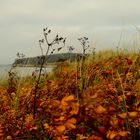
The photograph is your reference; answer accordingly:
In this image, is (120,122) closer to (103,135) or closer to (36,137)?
(103,135)

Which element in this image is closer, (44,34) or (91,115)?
(91,115)

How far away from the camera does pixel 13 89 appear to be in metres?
7.72

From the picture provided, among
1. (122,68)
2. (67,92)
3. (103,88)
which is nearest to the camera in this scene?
(103,88)

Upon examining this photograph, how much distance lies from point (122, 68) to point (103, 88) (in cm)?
243

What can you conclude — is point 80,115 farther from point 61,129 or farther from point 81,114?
point 61,129

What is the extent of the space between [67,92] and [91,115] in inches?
91.9

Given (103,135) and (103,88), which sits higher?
(103,88)

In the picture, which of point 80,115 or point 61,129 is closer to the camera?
point 61,129

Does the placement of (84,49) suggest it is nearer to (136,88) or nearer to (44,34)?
(44,34)

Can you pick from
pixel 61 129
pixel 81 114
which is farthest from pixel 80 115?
pixel 61 129

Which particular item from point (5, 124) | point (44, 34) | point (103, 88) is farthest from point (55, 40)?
point (5, 124)

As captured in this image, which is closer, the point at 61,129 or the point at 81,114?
the point at 61,129

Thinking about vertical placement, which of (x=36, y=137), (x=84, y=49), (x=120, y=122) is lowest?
(x=36, y=137)

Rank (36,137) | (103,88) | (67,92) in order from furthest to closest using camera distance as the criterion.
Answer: (67,92)
(103,88)
(36,137)
